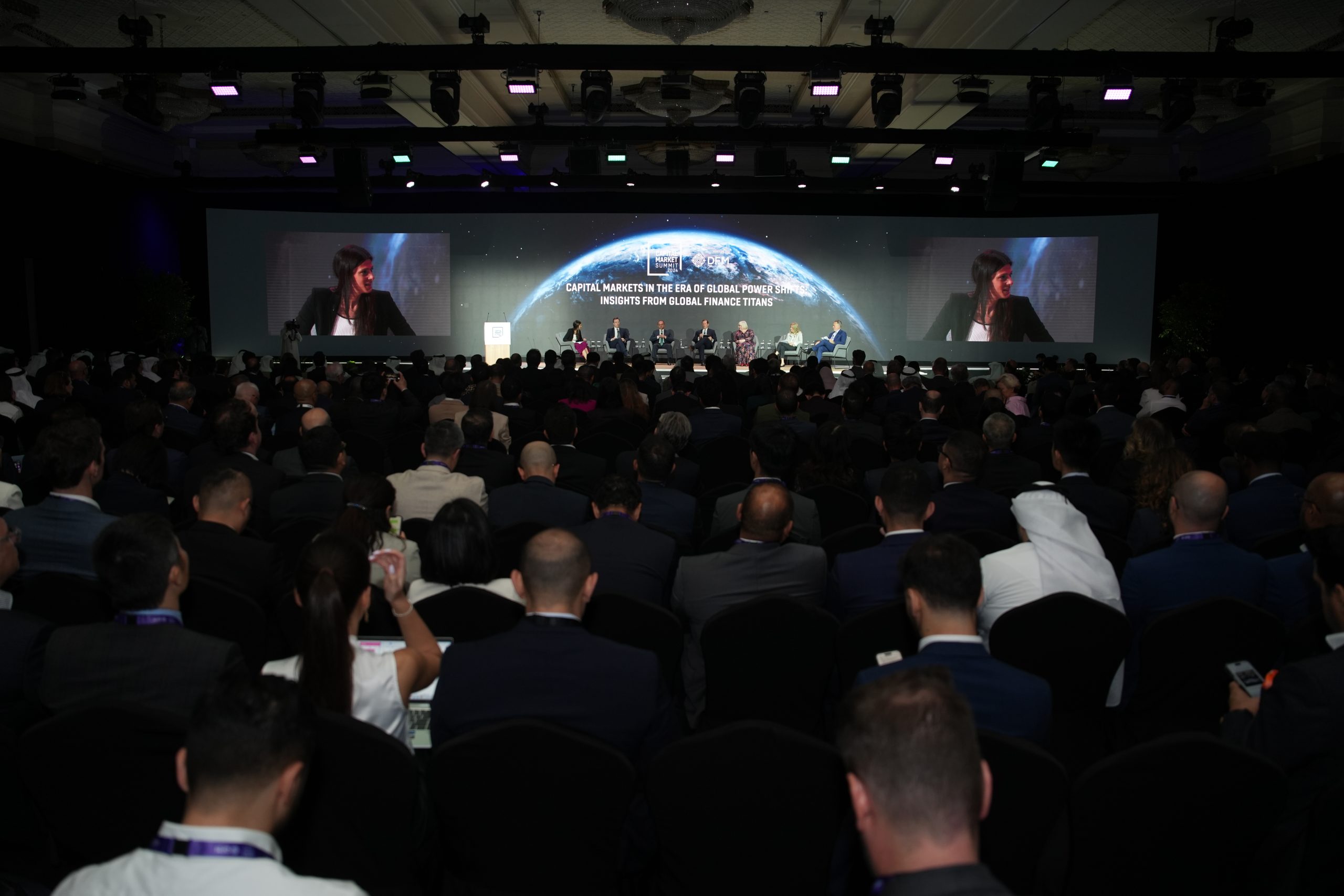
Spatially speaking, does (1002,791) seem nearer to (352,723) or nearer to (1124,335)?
(352,723)

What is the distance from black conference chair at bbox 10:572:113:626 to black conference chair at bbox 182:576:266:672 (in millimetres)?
276

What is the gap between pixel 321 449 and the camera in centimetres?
484

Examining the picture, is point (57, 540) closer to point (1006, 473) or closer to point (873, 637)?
point (873, 637)

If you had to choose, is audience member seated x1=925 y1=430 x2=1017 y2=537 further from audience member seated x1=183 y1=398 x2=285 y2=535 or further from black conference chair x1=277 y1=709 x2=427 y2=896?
audience member seated x1=183 y1=398 x2=285 y2=535

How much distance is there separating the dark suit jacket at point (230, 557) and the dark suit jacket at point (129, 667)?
1185mm

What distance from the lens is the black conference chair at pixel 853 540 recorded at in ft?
14.1

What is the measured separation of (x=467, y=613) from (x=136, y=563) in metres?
0.98

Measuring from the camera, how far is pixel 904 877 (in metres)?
1.27

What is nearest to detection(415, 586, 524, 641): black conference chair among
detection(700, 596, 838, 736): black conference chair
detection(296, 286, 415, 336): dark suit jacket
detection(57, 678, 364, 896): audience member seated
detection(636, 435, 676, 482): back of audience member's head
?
detection(700, 596, 838, 736): black conference chair

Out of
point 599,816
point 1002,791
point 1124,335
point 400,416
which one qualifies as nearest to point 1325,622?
point 1002,791

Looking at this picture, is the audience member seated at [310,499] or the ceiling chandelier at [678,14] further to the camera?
the ceiling chandelier at [678,14]

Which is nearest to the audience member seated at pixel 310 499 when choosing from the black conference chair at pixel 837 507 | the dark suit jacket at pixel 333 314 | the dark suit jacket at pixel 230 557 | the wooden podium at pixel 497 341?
the dark suit jacket at pixel 230 557

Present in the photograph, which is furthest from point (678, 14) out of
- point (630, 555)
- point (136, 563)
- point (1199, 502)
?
point (136, 563)

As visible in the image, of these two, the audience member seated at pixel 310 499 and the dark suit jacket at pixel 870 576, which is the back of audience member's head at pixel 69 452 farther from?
the dark suit jacket at pixel 870 576
